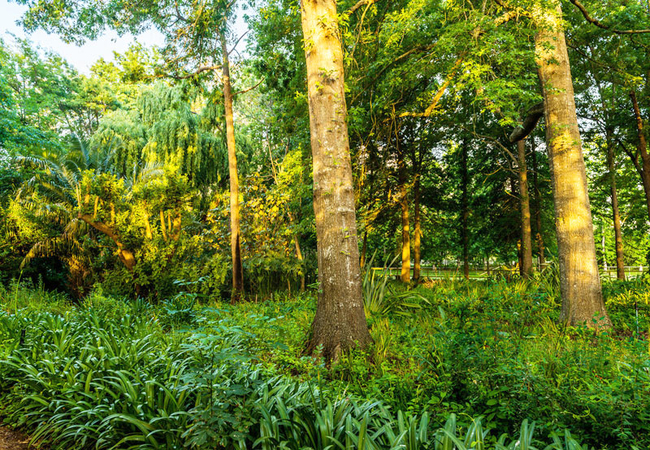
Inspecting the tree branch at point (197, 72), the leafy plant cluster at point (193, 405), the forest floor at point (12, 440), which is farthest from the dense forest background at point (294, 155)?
the forest floor at point (12, 440)

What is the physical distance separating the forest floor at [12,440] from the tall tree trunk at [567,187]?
19.0 ft

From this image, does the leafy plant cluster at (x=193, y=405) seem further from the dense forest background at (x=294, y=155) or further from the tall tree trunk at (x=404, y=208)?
the tall tree trunk at (x=404, y=208)

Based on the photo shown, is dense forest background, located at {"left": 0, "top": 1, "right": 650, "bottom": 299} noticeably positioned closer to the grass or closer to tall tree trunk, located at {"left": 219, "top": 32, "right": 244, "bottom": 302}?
tall tree trunk, located at {"left": 219, "top": 32, "right": 244, "bottom": 302}

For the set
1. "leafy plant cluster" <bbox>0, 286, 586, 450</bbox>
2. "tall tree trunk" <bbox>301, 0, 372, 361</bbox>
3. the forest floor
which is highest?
"tall tree trunk" <bbox>301, 0, 372, 361</bbox>

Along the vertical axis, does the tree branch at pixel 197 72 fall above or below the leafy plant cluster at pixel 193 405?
above

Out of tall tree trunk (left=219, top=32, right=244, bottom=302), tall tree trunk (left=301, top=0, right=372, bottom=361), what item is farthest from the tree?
tall tree trunk (left=301, top=0, right=372, bottom=361)

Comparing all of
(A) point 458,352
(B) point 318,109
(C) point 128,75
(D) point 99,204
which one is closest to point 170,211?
(D) point 99,204

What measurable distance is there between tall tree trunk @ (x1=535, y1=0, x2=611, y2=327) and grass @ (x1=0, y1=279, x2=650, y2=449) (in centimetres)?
47

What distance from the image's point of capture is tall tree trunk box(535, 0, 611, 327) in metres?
4.38

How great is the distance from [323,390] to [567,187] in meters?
4.12

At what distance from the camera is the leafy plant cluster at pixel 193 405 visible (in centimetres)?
193

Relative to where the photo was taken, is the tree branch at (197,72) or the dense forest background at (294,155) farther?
the tree branch at (197,72)

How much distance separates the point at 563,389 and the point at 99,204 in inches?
353

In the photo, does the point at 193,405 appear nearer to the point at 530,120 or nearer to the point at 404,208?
the point at 530,120
